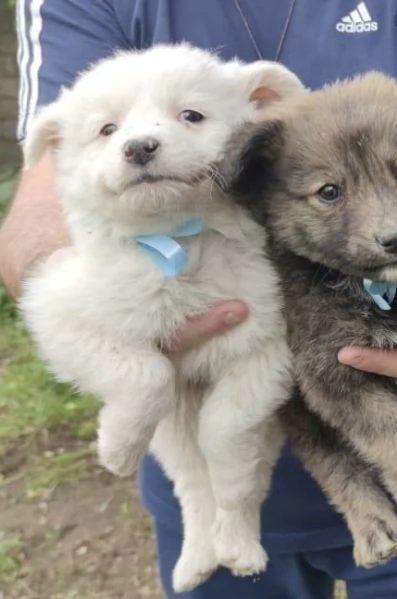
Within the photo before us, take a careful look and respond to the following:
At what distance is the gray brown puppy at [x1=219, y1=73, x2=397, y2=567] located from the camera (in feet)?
7.57

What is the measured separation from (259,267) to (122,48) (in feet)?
2.57

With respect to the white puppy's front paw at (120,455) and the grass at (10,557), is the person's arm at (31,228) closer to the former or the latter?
the white puppy's front paw at (120,455)

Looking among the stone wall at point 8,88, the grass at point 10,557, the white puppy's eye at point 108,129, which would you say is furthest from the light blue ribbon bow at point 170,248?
the stone wall at point 8,88

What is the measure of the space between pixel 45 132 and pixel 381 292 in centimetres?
75

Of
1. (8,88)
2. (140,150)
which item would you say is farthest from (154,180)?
(8,88)

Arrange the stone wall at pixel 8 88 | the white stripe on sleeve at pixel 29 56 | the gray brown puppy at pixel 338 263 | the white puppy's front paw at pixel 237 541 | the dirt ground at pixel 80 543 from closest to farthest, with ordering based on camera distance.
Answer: the gray brown puppy at pixel 338 263, the white puppy's front paw at pixel 237 541, the white stripe on sleeve at pixel 29 56, the dirt ground at pixel 80 543, the stone wall at pixel 8 88

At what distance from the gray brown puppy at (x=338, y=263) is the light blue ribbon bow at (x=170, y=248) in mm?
112

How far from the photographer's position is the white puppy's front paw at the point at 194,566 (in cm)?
277

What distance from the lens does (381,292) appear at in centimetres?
236

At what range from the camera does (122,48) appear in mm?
2957

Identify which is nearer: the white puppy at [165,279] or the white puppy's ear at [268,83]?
the white puppy at [165,279]

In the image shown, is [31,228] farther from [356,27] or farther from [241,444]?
[356,27]

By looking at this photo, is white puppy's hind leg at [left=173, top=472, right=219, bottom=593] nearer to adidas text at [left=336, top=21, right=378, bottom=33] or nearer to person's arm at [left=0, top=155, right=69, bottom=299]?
person's arm at [left=0, top=155, right=69, bottom=299]

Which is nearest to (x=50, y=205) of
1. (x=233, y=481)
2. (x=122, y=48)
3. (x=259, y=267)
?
(x=122, y=48)
